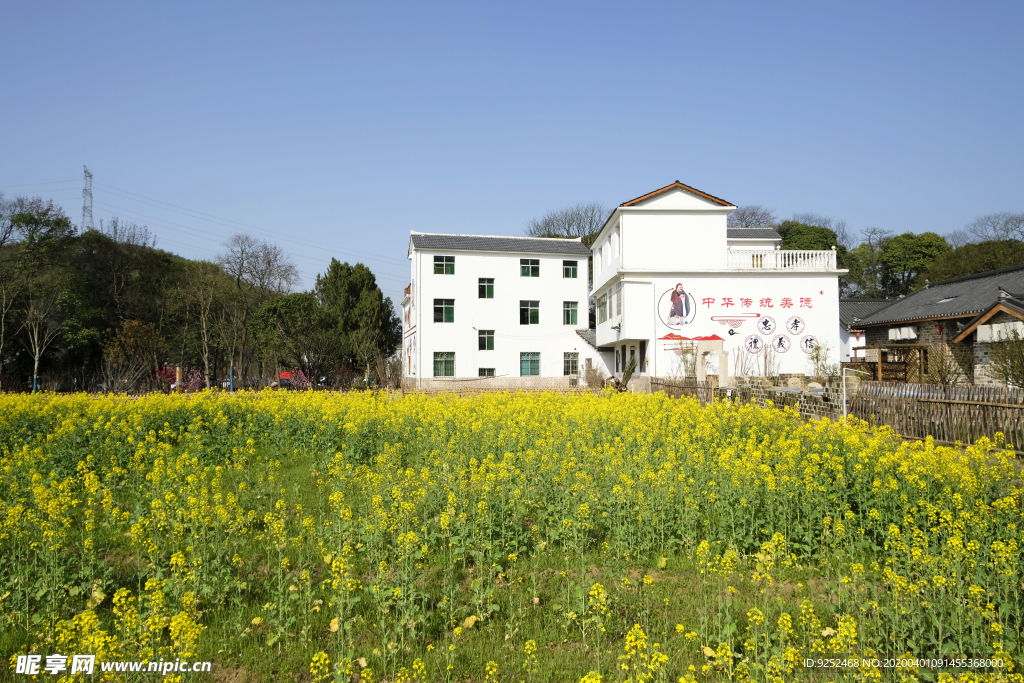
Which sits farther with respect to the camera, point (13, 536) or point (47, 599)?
point (13, 536)

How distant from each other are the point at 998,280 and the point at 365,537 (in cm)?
3201

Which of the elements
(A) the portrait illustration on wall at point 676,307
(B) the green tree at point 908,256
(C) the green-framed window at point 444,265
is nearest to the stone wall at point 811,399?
(A) the portrait illustration on wall at point 676,307

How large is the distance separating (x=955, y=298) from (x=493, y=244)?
24311 millimetres

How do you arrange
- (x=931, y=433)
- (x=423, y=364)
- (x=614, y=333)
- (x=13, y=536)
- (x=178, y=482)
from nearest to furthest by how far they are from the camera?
(x=13, y=536), (x=178, y=482), (x=931, y=433), (x=614, y=333), (x=423, y=364)

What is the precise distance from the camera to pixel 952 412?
33.3 feet

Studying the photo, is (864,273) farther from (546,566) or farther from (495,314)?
(546,566)

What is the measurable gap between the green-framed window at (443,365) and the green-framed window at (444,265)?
491 centimetres

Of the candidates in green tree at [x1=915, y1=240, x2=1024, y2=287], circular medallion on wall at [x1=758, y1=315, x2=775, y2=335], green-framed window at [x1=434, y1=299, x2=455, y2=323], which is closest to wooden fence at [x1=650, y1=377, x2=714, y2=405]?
circular medallion on wall at [x1=758, y1=315, x2=775, y2=335]

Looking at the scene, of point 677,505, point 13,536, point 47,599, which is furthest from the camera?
point 677,505

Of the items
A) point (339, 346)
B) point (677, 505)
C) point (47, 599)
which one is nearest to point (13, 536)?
point (47, 599)

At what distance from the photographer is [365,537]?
5422 millimetres

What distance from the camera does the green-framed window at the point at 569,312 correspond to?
130ft

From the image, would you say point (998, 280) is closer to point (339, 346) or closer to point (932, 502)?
point (932, 502)

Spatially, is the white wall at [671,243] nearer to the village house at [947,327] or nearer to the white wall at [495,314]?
the white wall at [495,314]
